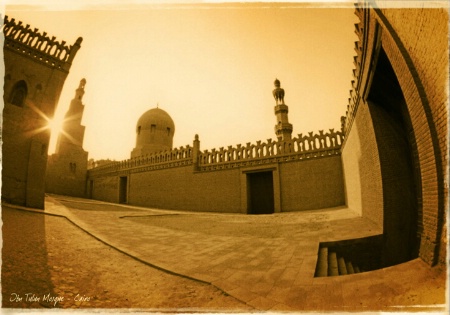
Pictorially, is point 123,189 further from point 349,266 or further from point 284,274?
point 284,274

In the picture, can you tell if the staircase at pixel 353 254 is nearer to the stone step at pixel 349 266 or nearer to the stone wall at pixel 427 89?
the stone step at pixel 349 266

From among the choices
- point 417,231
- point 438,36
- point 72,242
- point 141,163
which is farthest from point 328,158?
point 141,163

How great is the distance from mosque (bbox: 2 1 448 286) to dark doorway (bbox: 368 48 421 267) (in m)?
0.03

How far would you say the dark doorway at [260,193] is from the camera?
1639cm

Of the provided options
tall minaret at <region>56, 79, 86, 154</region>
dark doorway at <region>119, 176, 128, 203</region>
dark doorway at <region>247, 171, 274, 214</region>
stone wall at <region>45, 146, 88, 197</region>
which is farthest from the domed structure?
dark doorway at <region>247, 171, 274, 214</region>

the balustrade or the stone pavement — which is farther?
the balustrade

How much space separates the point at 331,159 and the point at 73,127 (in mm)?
25996

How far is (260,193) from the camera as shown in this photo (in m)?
16.7

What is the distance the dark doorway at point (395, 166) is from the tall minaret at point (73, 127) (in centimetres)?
2739

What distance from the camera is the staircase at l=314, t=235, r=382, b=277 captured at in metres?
4.71

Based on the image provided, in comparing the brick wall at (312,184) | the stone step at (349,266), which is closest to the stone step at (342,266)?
the stone step at (349,266)

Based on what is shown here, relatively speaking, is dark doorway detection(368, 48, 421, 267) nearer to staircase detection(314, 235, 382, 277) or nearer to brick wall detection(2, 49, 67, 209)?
staircase detection(314, 235, 382, 277)

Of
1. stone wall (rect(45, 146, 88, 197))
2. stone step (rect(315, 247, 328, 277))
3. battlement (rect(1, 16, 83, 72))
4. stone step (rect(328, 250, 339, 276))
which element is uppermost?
battlement (rect(1, 16, 83, 72))

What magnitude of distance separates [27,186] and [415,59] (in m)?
13.5
